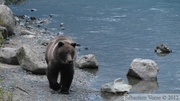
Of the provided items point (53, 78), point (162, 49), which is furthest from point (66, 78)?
point (162, 49)

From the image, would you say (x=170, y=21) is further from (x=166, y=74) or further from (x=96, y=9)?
(x=166, y=74)

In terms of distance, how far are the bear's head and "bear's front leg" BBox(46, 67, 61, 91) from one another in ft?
1.94

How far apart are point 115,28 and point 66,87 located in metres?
13.5

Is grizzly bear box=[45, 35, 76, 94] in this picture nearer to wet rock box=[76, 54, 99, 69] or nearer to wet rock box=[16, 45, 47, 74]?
wet rock box=[16, 45, 47, 74]

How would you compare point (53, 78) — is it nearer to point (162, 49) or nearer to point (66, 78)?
point (66, 78)

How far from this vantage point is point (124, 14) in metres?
30.3

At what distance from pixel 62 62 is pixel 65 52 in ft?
1.03

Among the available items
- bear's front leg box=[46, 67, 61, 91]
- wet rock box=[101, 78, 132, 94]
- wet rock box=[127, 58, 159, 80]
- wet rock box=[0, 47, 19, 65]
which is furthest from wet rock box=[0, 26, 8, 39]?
bear's front leg box=[46, 67, 61, 91]

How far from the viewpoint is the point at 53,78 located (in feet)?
41.1

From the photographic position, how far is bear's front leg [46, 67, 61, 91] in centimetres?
1238

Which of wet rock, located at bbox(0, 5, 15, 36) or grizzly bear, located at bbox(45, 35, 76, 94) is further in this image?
wet rock, located at bbox(0, 5, 15, 36)

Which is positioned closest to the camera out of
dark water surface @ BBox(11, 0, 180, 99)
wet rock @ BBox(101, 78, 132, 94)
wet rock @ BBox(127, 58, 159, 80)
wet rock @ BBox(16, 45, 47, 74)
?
wet rock @ BBox(101, 78, 132, 94)

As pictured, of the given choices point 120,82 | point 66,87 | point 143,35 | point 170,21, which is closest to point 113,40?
point 143,35

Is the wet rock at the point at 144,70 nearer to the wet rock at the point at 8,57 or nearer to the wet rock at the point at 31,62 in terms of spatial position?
the wet rock at the point at 31,62
